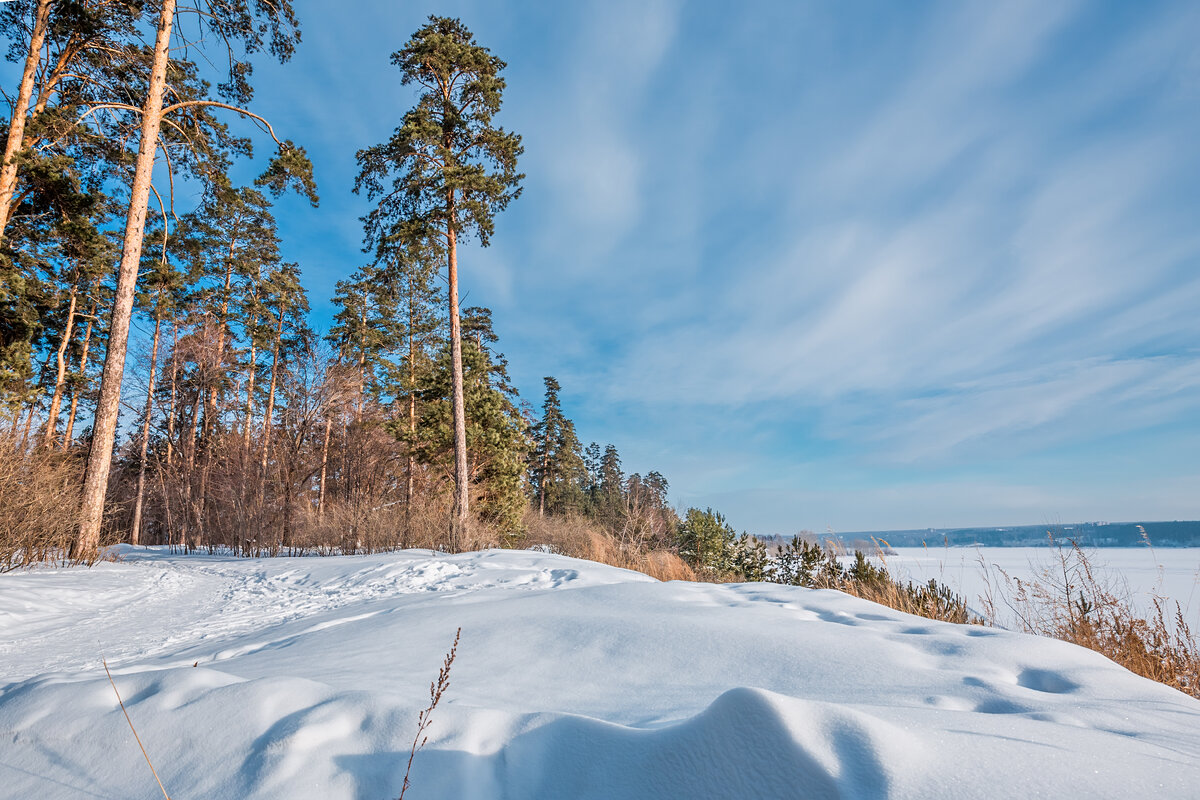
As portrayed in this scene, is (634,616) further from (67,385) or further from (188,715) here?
(67,385)

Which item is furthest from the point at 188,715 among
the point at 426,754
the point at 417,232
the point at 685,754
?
the point at 417,232

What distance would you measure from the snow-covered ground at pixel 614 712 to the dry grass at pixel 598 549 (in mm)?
5000

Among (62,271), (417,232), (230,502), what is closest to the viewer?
(417,232)

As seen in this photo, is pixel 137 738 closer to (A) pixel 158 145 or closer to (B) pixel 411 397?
(A) pixel 158 145

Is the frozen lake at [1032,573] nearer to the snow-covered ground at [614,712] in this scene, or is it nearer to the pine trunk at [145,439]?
the snow-covered ground at [614,712]

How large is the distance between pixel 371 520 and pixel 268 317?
14.4 metres

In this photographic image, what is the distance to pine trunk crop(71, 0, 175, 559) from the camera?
25.1 feet

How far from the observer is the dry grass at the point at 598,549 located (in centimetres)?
876

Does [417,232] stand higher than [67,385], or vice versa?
[417,232]

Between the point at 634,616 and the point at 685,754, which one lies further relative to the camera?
the point at 634,616

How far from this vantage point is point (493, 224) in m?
12.3

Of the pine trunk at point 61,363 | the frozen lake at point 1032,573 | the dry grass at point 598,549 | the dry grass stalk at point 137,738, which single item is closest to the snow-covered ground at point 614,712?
the dry grass stalk at point 137,738

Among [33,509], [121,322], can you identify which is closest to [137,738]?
[33,509]

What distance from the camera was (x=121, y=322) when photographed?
8.05m
